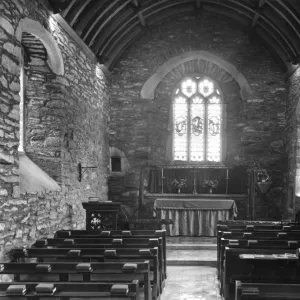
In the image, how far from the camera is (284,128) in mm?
11258

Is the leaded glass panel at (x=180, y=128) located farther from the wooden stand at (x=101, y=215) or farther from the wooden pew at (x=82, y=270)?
the wooden pew at (x=82, y=270)

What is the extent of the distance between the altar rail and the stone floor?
1969 millimetres

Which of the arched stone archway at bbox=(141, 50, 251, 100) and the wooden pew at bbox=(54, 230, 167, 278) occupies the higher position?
the arched stone archway at bbox=(141, 50, 251, 100)

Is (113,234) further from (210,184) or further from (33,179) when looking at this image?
(210,184)

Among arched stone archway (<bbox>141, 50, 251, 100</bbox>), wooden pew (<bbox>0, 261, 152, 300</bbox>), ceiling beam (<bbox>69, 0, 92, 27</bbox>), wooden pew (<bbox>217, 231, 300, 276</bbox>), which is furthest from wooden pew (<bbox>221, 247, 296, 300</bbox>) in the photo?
arched stone archway (<bbox>141, 50, 251, 100</bbox>)

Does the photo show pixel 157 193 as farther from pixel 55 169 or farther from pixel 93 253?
pixel 93 253

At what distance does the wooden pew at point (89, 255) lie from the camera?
13.8 feet

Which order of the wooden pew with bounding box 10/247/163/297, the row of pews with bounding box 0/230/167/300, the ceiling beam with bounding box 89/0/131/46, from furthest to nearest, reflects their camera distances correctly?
the ceiling beam with bounding box 89/0/131/46 < the wooden pew with bounding box 10/247/163/297 < the row of pews with bounding box 0/230/167/300

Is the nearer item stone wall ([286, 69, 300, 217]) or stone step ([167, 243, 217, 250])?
stone step ([167, 243, 217, 250])

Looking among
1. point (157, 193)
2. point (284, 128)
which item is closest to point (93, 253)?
point (157, 193)

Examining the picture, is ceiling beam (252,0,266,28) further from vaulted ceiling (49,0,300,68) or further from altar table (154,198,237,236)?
altar table (154,198,237,236)

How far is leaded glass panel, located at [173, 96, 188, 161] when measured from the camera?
1186 cm

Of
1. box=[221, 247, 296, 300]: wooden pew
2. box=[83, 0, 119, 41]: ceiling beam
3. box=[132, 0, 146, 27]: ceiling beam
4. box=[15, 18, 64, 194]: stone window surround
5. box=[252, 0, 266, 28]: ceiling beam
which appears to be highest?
box=[132, 0, 146, 27]: ceiling beam

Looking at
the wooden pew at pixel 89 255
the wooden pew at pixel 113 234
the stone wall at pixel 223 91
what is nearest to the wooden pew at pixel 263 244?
the wooden pew at pixel 89 255
